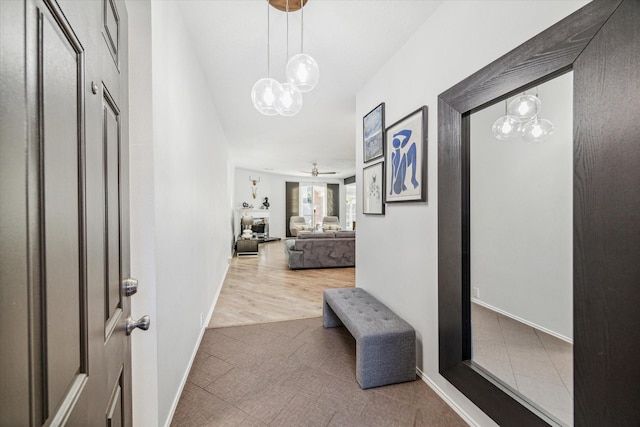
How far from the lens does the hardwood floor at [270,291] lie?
3.09 metres

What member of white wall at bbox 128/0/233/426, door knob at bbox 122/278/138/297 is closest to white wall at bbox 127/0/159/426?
white wall at bbox 128/0/233/426

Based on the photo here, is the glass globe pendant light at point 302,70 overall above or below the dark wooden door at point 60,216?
above

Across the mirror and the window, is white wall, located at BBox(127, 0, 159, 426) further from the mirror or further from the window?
the window

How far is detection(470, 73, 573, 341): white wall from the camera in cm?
110

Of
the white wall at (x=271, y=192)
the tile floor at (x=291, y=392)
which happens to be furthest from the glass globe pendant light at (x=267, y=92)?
the white wall at (x=271, y=192)

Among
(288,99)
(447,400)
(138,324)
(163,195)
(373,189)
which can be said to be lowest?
(447,400)

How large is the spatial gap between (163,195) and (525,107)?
1901 mm


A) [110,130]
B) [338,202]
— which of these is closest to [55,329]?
[110,130]

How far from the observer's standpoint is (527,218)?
1.26m

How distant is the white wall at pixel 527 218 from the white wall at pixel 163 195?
5.73 feet

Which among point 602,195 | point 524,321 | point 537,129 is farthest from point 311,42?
point 524,321

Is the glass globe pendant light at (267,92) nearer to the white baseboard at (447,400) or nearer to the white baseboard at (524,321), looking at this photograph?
the white baseboard at (524,321)

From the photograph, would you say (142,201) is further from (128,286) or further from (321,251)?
(321,251)

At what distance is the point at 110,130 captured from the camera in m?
0.75
